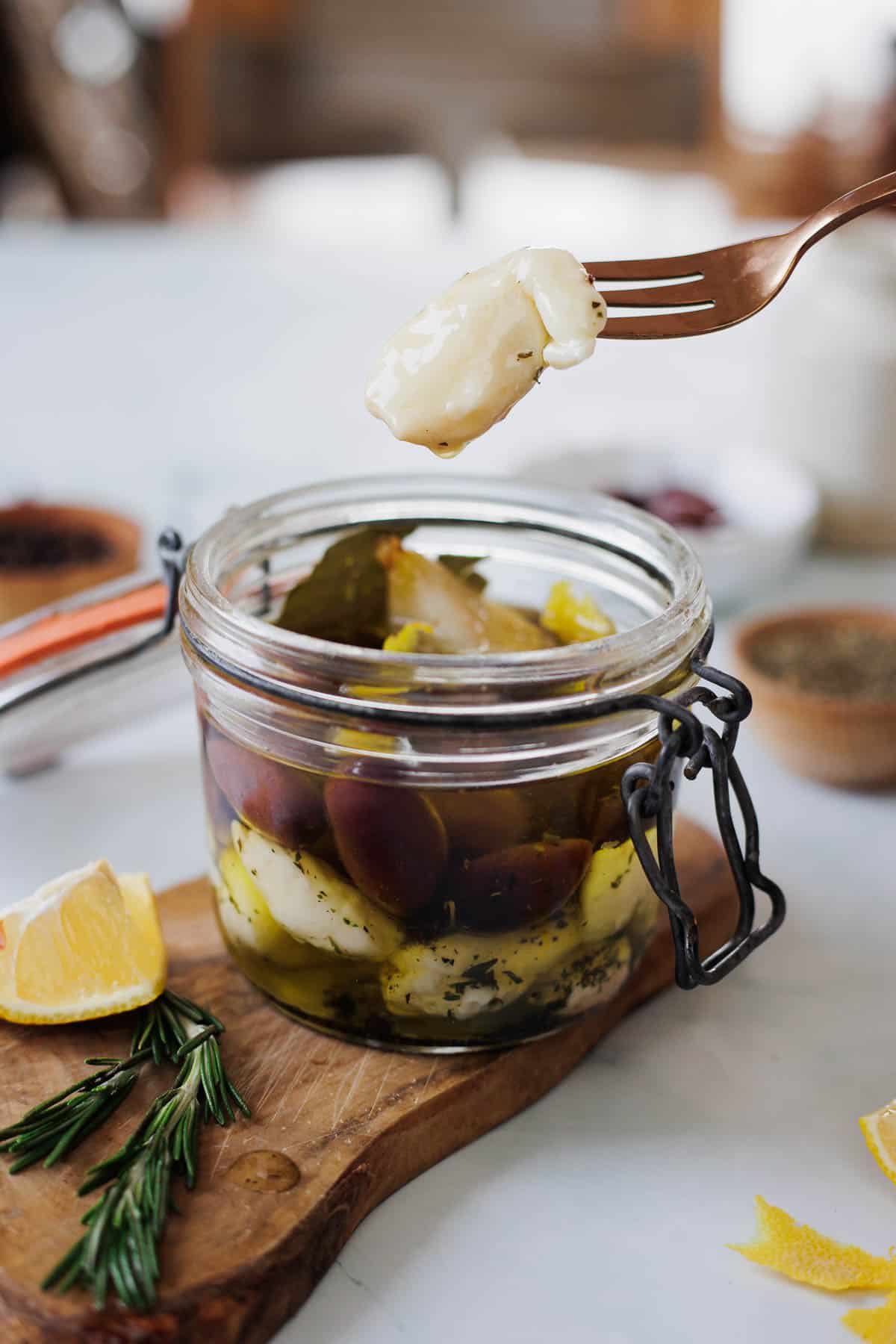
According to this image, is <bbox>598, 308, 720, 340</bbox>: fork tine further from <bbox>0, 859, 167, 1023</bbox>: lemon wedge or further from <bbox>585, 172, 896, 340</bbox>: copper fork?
<bbox>0, 859, 167, 1023</bbox>: lemon wedge

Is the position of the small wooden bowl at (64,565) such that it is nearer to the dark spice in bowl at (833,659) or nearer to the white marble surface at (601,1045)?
the white marble surface at (601,1045)

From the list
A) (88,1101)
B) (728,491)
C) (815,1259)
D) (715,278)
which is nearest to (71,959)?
(88,1101)

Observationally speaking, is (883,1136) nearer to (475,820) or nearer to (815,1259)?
(815,1259)

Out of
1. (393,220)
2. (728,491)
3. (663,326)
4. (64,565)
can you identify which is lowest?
(393,220)

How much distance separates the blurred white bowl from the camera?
144 centimetres

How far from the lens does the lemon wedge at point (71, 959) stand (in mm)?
773

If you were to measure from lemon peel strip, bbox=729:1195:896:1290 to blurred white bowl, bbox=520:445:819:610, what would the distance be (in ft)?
2.70

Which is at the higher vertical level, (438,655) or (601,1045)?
(438,655)

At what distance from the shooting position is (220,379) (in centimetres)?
215

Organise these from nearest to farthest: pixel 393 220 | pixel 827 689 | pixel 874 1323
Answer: pixel 874 1323
pixel 827 689
pixel 393 220

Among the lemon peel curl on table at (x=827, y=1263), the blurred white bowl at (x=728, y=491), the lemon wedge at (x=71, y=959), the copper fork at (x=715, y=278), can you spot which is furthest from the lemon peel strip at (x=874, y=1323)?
the blurred white bowl at (x=728, y=491)

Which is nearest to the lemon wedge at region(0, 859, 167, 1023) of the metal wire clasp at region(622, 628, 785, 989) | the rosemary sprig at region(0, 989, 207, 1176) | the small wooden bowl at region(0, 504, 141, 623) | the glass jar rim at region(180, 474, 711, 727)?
the rosemary sprig at region(0, 989, 207, 1176)

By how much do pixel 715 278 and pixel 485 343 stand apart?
0.16 m

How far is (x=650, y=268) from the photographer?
788mm
